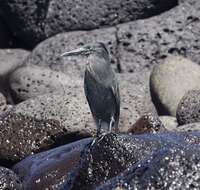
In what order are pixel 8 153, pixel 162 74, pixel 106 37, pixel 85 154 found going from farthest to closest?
pixel 106 37 < pixel 162 74 < pixel 8 153 < pixel 85 154

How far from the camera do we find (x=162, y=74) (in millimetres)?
11594

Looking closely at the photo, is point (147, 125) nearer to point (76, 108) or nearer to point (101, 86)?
point (76, 108)

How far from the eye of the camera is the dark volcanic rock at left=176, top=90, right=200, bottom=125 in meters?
10.2

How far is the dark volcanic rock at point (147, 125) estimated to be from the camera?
30.0 feet

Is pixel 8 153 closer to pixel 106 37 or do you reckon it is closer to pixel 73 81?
pixel 73 81

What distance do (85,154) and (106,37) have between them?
662cm

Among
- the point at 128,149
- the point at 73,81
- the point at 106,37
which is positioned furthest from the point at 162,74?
the point at 128,149

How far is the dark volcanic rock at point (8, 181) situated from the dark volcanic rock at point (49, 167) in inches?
7.0

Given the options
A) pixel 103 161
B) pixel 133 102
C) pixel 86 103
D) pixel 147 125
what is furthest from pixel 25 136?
pixel 103 161

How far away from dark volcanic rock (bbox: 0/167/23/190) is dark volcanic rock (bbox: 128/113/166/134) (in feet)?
5.78

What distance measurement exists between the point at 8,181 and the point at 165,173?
2408 mm

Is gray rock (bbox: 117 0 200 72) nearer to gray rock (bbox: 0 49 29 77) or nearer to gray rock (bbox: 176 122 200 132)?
gray rock (bbox: 0 49 29 77)

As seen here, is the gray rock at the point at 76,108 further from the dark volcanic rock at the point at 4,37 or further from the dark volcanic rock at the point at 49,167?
the dark volcanic rock at the point at 4,37

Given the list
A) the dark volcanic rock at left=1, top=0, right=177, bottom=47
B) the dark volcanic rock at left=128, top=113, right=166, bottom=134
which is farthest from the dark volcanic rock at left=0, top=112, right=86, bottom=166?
the dark volcanic rock at left=1, top=0, right=177, bottom=47
